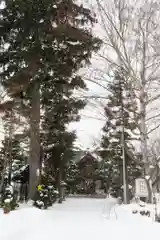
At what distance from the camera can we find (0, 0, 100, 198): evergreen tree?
38.0 feet

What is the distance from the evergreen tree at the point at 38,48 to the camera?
11586 millimetres

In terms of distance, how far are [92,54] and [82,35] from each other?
110cm

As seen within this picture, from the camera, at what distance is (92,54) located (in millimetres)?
12156

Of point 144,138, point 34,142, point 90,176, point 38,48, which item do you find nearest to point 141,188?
point 144,138

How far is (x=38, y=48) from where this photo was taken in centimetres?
1173

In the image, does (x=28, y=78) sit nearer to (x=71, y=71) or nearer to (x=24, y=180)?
(x=71, y=71)

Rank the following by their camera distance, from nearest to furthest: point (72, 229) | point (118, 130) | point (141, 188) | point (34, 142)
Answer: point (72, 229)
point (141, 188)
point (34, 142)
point (118, 130)

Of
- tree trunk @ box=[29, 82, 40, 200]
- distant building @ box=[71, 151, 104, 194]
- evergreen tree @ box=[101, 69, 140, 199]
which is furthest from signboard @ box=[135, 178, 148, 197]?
distant building @ box=[71, 151, 104, 194]

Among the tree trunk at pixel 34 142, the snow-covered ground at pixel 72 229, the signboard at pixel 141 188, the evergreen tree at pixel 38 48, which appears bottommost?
the snow-covered ground at pixel 72 229

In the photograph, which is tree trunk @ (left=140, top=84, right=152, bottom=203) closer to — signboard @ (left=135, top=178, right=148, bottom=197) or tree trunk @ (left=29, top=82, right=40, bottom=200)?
signboard @ (left=135, top=178, right=148, bottom=197)

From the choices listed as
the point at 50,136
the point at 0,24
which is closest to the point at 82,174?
the point at 50,136

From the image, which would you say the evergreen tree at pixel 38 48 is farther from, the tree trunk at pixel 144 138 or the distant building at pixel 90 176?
the distant building at pixel 90 176

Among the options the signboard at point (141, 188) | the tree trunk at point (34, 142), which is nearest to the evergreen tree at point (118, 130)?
the signboard at point (141, 188)

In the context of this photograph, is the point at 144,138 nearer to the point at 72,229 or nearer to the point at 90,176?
the point at 72,229
